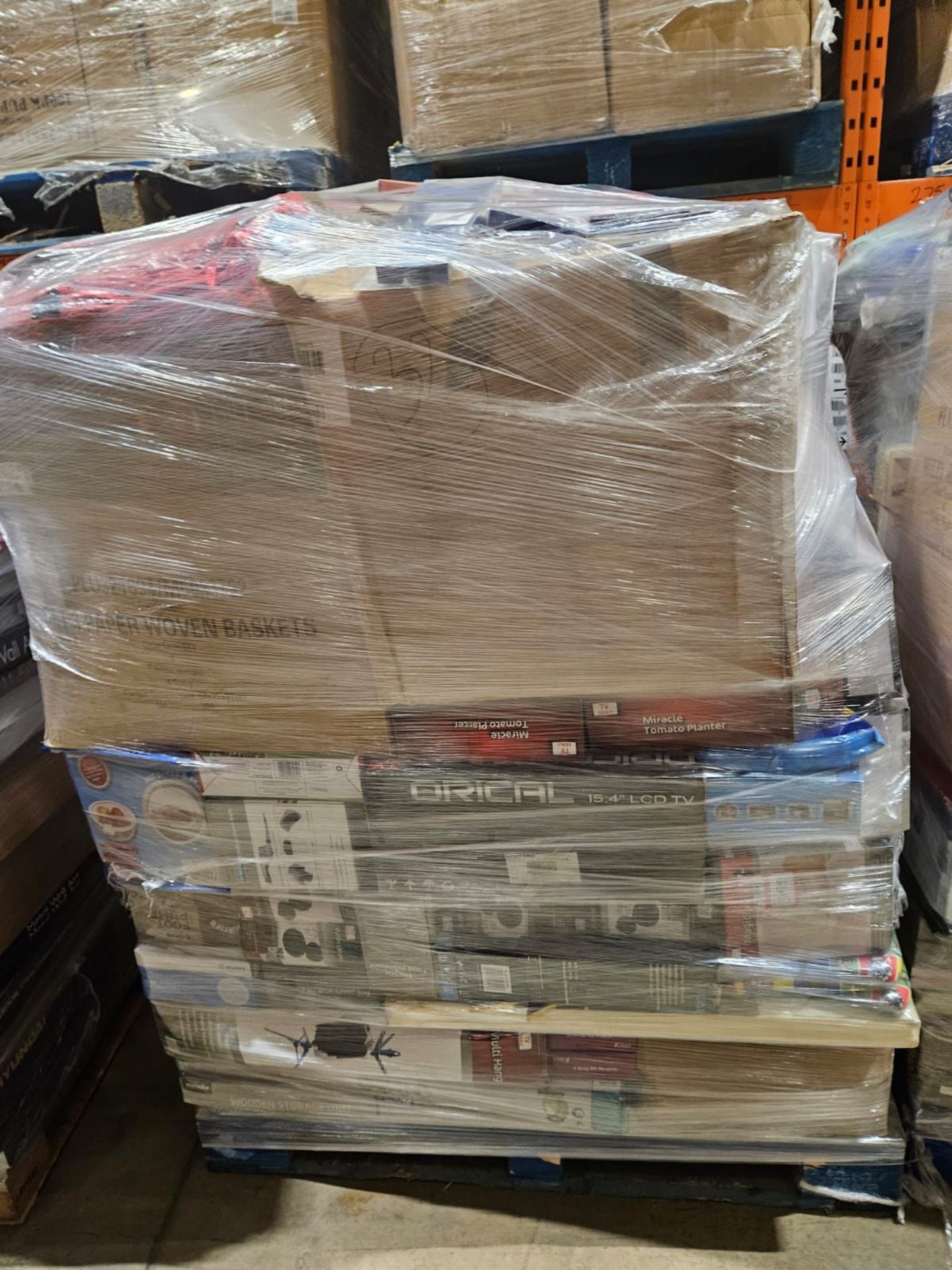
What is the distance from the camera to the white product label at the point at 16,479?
135 cm

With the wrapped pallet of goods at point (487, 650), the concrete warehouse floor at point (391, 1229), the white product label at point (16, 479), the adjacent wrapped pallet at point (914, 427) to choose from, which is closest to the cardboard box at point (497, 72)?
the wrapped pallet of goods at point (487, 650)

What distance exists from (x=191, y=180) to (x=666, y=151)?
1224 millimetres

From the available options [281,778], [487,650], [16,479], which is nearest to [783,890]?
[487,650]

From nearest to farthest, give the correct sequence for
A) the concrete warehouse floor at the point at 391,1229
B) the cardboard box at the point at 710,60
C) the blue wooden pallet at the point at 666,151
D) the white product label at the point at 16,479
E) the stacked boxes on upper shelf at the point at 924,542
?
the white product label at the point at 16,479
the stacked boxes on upper shelf at the point at 924,542
the concrete warehouse floor at the point at 391,1229
the cardboard box at the point at 710,60
the blue wooden pallet at the point at 666,151

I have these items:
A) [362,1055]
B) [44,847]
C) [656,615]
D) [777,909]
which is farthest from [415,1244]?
[656,615]

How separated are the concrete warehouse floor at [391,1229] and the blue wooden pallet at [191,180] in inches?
86.3

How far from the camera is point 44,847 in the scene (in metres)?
1.96

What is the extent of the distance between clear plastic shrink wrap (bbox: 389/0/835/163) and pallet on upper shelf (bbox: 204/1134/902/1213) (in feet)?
6.82

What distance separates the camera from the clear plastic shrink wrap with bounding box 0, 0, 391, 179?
6.30 feet

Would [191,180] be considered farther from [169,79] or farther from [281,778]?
[281,778]

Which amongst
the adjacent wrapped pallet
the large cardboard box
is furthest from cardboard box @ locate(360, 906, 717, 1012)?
the large cardboard box

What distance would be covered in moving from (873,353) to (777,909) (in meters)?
1.23

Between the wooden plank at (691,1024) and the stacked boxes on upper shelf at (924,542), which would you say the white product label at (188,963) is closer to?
the wooden plank at (691,1024)

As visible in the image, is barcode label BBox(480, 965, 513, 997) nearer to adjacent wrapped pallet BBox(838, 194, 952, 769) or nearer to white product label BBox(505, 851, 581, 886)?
white product label BBox(505, 851, 581, 886)
